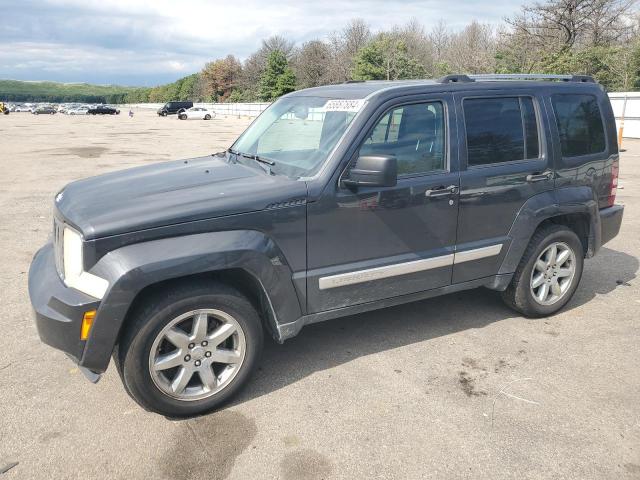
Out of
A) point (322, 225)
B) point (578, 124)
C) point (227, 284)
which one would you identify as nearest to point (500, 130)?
point (578, 124)

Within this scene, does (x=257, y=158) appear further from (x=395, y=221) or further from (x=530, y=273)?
(x=530, y=273)

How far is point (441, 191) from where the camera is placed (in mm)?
3775

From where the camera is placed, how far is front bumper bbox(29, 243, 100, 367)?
2820 mm

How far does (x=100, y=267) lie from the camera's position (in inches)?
112

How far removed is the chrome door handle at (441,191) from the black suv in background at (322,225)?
0.01 meters

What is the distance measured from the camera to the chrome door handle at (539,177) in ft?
13.7

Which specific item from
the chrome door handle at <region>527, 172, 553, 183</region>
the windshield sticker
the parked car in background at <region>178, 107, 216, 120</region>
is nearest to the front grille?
the windshield sticker

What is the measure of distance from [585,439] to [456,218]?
1.66 meters

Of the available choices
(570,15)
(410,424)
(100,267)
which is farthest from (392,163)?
(570,15)

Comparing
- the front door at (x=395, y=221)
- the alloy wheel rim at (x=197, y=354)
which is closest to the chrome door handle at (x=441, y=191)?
the front door at (x=395, y=221)

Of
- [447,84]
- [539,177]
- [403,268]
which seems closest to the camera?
[403,268]

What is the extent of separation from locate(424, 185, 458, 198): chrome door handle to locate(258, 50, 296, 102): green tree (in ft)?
206

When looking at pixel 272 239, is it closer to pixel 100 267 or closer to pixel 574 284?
pixel 100 267

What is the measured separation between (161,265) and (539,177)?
303 cm
